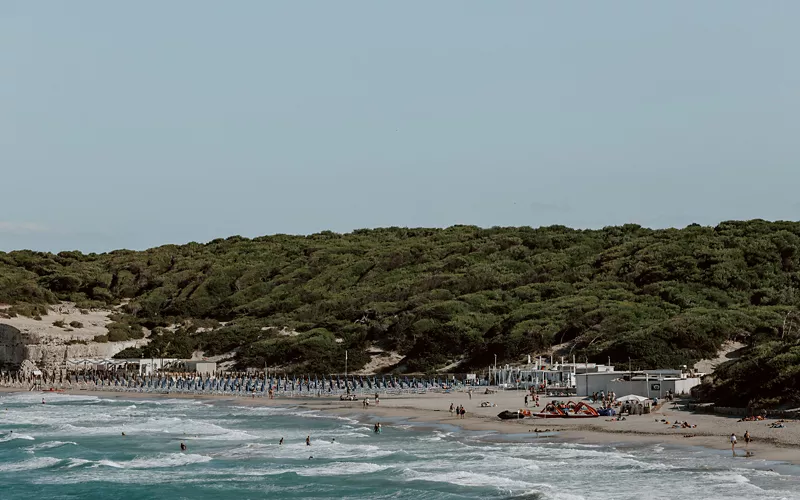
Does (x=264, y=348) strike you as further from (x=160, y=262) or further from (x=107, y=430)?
(x=160, y=262)

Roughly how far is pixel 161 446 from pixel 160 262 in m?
106

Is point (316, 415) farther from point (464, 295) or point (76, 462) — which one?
point (464, 295)

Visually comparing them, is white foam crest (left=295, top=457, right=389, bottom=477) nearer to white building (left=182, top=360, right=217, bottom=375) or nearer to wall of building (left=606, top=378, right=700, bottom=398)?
wall of building (left=606, top=378, right=700, bottom=398)

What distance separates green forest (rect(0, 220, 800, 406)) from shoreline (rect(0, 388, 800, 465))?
462 cm

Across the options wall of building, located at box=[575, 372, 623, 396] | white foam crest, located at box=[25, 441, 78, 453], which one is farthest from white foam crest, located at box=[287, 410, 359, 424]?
white foam crest, located at box=[25, 441, 78, 453]

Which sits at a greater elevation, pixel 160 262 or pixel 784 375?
pixel 160 262

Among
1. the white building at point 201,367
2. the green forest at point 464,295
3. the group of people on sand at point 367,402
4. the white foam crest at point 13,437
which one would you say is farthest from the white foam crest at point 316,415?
the white building at point 201,367

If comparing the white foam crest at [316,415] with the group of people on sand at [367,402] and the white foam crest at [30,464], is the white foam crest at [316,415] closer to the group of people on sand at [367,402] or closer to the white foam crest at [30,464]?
the group of people on sand at [367,402]

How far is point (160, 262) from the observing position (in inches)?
5782

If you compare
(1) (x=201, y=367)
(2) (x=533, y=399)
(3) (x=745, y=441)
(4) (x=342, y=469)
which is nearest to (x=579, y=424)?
(3) (x=745, y=441)

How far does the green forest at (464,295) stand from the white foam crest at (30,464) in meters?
31.8

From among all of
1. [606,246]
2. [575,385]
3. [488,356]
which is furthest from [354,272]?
[575,385]

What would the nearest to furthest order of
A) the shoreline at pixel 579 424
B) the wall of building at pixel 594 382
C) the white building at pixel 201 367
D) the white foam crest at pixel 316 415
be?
the shoreline at pixel 579 424 < the white foam crest at pixel 316 415 < the wall of building at pixel 594 382 < the white building at pixel 201 367

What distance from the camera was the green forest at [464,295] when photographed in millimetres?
74188
